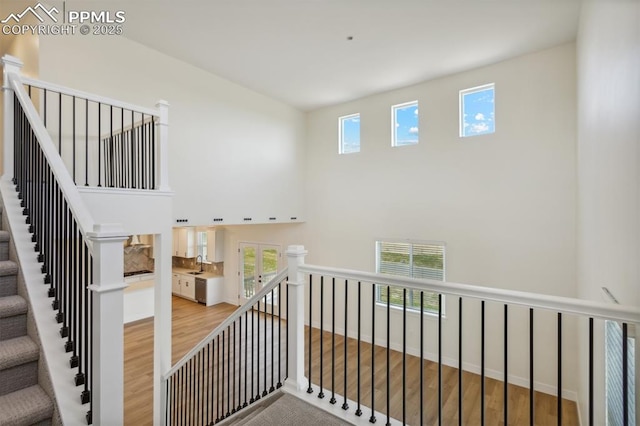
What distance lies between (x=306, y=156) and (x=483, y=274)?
428 centimetres

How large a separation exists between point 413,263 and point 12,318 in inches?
205

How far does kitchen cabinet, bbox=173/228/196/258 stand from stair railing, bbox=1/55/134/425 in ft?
23.0

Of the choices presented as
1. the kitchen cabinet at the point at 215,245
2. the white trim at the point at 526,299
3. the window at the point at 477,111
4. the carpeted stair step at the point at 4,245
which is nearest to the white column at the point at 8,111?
the carpeted stair step at the point at 4,245

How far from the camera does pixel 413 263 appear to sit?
5664mm

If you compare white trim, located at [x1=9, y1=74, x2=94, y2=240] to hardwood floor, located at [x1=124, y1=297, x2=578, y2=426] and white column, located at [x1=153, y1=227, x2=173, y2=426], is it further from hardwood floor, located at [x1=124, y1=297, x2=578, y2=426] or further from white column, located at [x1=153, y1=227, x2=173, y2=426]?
hardwood floor, located at [x1=124, y1=297, x2=578, y2=426]

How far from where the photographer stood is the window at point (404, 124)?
5.72 meters

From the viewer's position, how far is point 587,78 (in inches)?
122

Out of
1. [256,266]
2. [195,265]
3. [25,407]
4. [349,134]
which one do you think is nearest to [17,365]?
[25,407]

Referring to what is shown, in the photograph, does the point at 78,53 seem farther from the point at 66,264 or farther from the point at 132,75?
the point at 66,264

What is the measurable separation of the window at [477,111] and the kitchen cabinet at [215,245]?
21.5 ft

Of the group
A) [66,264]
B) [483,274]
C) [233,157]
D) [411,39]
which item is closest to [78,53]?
[233,157]

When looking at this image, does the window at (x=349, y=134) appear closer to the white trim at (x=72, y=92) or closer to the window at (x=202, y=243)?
the white trim at (x=72, y=92)

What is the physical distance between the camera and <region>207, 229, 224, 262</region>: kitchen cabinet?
8.71m

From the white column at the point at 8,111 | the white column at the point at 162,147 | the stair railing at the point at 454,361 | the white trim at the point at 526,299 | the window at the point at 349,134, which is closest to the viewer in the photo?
the white trim at the point at 526,299
